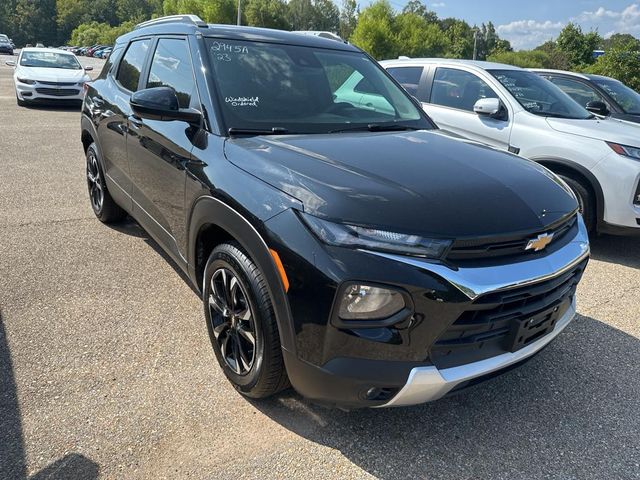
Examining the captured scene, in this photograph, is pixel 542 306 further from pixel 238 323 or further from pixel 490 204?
pixel 238 323

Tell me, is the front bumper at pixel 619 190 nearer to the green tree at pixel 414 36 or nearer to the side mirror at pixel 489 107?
the side mirror at pixel 489 107

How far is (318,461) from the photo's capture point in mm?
2264

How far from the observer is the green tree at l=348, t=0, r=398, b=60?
4441 centimetres

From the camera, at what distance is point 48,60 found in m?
14.2

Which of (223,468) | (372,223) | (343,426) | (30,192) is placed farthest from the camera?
(30,192)

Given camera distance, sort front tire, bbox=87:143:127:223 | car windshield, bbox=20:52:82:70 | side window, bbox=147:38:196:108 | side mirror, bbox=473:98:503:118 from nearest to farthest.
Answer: side window, bbox=147:38:196:108 → front tire, bbox=87:143:127:223 → side mirror, bbox=473:98:503:118 → car windshield, bbox=20:52:82:70

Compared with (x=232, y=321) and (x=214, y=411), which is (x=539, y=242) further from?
(x=214, y=411)

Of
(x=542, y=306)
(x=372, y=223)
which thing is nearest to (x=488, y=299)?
(x=542, y=306)

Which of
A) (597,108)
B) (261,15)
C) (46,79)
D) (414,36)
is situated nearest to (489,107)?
(597,108)

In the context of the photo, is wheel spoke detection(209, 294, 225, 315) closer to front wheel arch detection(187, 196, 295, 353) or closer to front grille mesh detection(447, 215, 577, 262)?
front wheel arch detection(187, 196, 295, 353)

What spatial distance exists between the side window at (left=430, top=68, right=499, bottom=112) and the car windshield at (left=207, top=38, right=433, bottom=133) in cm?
245

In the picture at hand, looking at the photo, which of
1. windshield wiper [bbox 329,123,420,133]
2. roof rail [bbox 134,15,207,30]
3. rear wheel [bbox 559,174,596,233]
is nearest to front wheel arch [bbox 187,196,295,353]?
windshield wiper [bbox 329,123,420,133]

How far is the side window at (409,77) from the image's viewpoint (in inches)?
255

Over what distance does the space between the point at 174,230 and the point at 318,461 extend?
1.63 metres
